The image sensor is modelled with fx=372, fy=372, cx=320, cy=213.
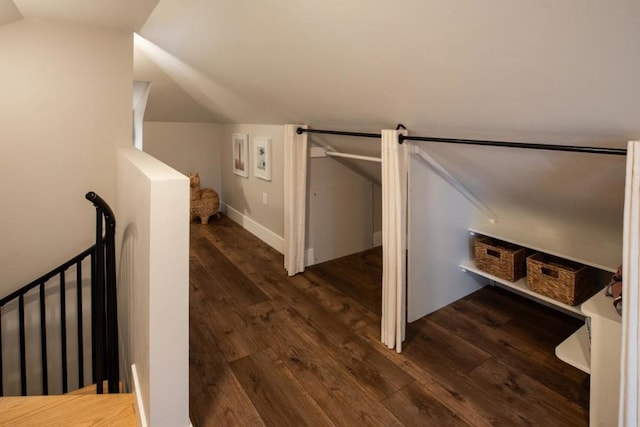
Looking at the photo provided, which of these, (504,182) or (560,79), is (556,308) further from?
(560,79)

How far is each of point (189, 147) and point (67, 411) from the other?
3.95 meters

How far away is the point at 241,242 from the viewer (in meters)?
4.11

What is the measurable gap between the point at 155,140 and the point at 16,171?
2580 millimetres

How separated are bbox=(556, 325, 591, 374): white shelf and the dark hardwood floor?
10.7 inches

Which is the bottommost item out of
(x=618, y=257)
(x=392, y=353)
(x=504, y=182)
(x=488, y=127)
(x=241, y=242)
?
(x=392, y=353)

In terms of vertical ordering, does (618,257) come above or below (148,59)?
below

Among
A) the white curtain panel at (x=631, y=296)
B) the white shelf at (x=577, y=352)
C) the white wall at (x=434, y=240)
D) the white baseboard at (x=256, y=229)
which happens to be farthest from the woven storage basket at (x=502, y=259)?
the white baseboard at (x=256, y=229)

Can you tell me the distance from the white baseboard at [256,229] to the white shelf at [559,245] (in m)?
1.94

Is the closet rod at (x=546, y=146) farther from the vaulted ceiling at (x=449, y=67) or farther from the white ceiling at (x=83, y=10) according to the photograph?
the white ceiling at (x=83, y=10)

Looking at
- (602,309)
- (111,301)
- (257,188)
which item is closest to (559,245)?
(602,309)

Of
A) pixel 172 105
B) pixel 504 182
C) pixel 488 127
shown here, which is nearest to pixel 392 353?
pixel 504 182

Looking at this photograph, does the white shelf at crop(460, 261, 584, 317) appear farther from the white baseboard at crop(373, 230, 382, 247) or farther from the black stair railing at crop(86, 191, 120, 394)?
the black stair railing at crop(86, 191, 120, 394)

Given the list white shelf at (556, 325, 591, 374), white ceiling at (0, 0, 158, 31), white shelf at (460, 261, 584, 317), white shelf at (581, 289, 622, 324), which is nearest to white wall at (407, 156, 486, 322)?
white shelf at (460, 261, 584, 317)

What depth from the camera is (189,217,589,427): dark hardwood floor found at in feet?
5.62
